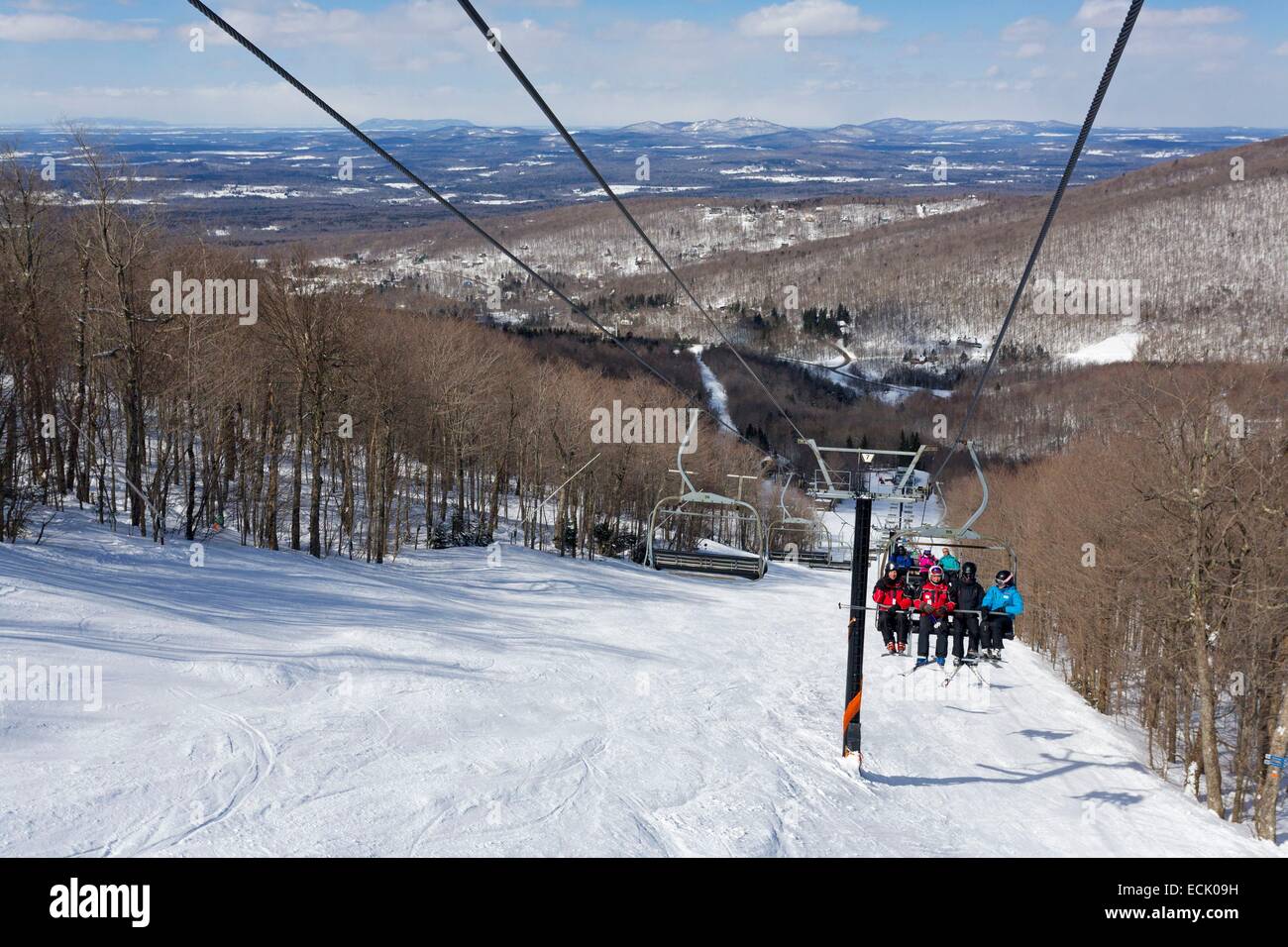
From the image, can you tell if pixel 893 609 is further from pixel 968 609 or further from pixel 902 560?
pixel 968 609

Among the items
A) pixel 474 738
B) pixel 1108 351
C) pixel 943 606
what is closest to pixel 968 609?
pixel 943 606

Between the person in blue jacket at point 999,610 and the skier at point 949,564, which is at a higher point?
the skier at point 949,564

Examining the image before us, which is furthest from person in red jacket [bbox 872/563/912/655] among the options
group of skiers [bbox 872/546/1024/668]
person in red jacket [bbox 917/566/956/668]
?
person in red jacket [bbox 917/566/956/668]

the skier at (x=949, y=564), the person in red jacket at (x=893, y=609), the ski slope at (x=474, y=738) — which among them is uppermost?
the skier at (x=949, y=564)

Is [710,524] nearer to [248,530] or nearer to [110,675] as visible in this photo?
[248,530]

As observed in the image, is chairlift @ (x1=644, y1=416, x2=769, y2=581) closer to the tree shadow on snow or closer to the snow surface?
the tree shadow on snow

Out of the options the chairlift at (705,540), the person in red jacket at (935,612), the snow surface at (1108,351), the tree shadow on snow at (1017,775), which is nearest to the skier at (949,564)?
the person in red jacket at (935,612)

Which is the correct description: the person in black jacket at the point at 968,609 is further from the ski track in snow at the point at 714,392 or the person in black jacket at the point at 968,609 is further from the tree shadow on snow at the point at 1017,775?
the ski track in snow at the point at 714,392
